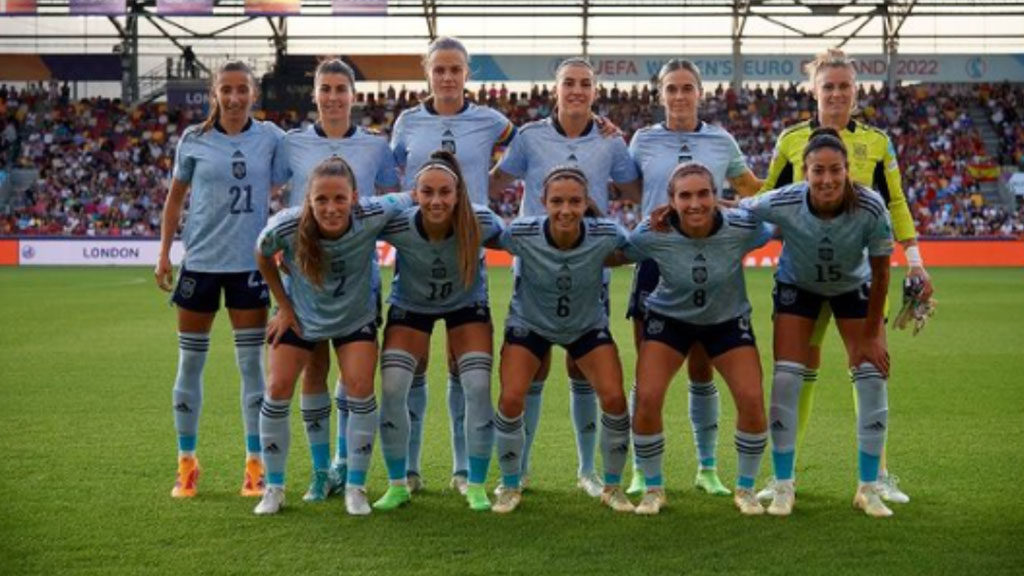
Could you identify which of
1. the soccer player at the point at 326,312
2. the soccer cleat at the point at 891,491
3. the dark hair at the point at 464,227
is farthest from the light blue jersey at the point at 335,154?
the soccer cleat at the point at 891,491

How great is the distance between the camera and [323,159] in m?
6.29

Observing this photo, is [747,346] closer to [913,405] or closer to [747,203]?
[747,203]

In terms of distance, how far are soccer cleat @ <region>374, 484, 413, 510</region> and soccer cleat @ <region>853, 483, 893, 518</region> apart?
217cm

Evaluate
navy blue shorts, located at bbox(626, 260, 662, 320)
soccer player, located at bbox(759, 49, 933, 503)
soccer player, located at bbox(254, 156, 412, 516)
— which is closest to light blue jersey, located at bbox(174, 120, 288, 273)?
soccer player, located at bbox(254, 156, 412, 516)

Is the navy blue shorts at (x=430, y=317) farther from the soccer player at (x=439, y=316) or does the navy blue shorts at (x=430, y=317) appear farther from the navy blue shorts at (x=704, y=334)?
the navy blue shorts at (x=704, y=334)

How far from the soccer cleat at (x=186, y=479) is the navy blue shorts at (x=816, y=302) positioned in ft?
9.94

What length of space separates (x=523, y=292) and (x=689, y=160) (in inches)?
46.7

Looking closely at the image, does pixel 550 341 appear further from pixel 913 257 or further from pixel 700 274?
pixel 913 257

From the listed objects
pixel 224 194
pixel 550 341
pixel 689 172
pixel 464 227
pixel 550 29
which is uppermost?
pixel 550 29

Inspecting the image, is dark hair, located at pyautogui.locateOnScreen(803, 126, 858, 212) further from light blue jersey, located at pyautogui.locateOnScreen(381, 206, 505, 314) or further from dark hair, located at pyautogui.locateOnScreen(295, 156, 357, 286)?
dark hair, located at pyautogui.locateOnScreen(295, 156, 357, 286)

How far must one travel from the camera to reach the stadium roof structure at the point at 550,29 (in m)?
35.8

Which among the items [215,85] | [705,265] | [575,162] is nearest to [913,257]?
[705,265]

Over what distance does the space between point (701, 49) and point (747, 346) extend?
106 feet

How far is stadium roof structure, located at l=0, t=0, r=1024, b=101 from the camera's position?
35781 millimetres
